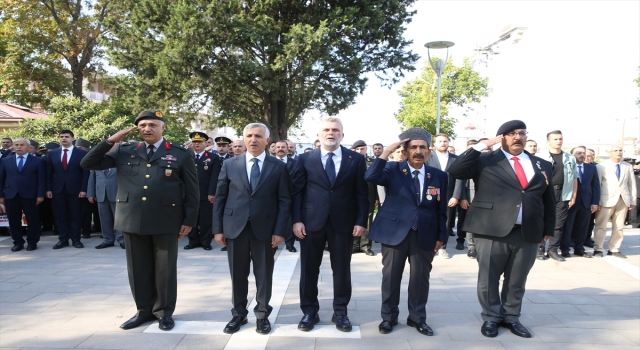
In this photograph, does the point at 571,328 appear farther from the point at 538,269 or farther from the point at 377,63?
the point at 377,63

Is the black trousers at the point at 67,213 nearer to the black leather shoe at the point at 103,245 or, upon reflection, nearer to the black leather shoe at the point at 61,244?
the black leather shoe at the point at 61,244

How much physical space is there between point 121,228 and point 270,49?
15435 mm

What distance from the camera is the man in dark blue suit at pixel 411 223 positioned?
4.21 metres

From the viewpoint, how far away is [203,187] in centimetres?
839

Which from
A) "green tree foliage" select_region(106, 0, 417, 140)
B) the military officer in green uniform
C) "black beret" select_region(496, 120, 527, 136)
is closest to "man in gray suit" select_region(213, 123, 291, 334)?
the military officer in green uniform

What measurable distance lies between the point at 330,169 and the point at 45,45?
27464 millimetres

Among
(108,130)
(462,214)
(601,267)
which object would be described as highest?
(108,130)

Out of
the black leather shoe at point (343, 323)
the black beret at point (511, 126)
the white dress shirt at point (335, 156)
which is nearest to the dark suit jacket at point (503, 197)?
the black beret at point (511, 126)

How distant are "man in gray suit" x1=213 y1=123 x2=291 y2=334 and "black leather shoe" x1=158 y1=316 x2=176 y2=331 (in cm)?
55

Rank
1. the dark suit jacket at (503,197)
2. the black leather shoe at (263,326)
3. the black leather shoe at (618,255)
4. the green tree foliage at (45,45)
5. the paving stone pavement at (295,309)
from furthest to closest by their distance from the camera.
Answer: the green tree foliage at (45,45) < the black leather shoe at (618,255) < the dark suit jacket at (503,197) < the black leather shoe at (263,326) < the paving stone pavement at (295,309)

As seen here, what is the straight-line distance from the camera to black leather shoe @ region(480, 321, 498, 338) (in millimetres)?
4191

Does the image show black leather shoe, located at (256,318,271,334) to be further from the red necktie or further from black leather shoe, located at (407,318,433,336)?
the red necktie

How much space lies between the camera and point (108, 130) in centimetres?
1295

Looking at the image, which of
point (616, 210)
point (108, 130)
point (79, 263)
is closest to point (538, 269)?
point (616, 210)
